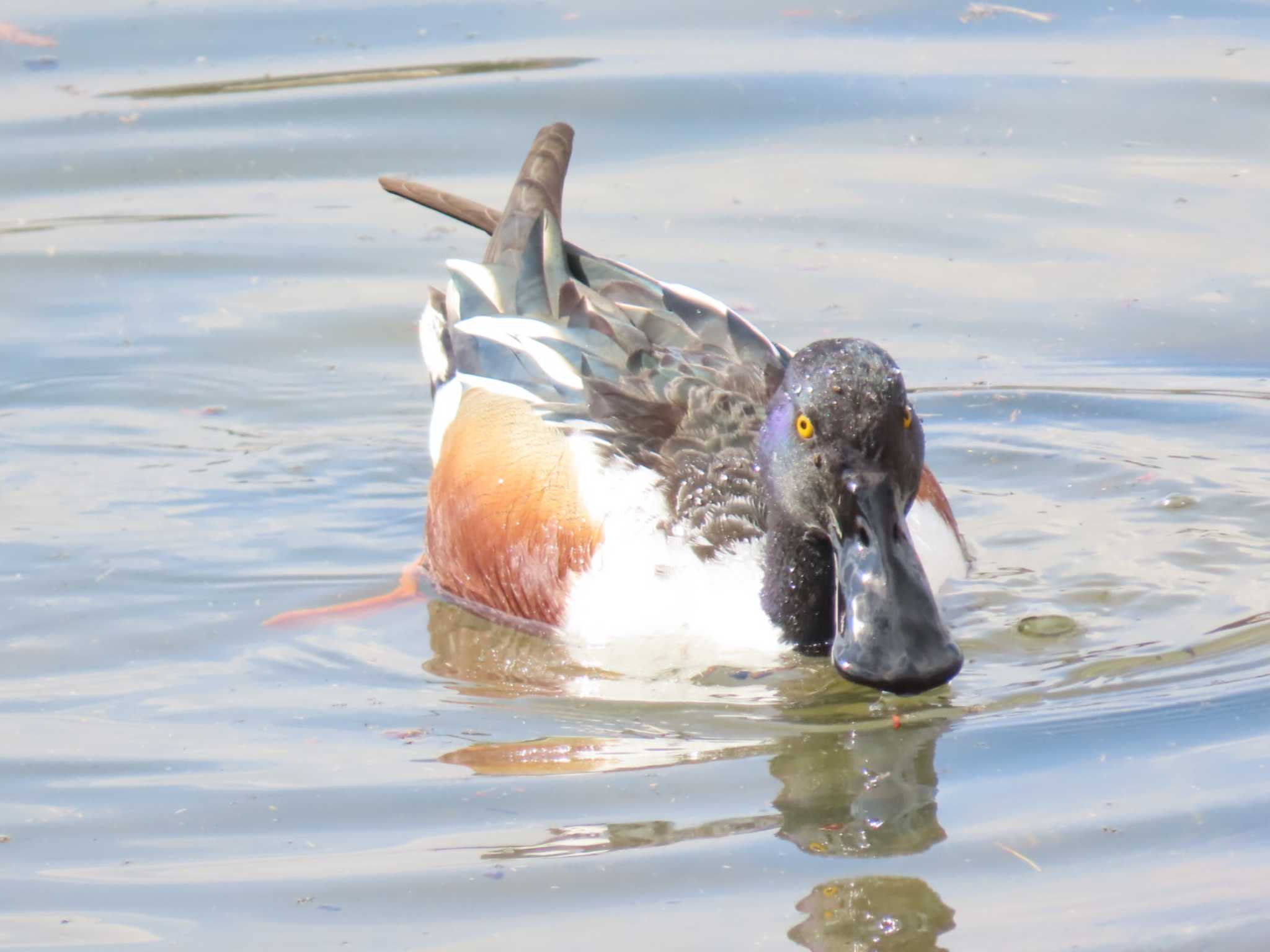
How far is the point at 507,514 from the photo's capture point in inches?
230

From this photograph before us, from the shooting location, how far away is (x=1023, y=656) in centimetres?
525

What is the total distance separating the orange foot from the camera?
5.83 metres

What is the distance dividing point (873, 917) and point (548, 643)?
194 cm

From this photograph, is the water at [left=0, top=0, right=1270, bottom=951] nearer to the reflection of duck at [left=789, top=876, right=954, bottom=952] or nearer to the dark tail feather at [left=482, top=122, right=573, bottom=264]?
the reflection of duck at [left=789, top=876, right=954, bottom=952]

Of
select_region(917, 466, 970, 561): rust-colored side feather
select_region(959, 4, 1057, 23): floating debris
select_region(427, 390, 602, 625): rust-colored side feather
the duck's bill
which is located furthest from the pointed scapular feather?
select_region(959, 4, 1057, 23): floating debris

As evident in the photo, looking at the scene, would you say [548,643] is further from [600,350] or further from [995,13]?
[995,13]

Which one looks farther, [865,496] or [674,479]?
[674,479]

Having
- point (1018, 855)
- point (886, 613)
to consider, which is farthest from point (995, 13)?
point (1018, 855)

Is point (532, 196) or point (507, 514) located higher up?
point (532, 196)

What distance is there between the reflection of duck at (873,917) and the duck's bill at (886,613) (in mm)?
731

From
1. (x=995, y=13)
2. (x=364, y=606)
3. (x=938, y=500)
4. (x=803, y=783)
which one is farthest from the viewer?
(x=995, y=13)

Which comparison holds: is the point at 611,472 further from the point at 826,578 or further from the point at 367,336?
the point at 367,336

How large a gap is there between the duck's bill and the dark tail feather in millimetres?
2233

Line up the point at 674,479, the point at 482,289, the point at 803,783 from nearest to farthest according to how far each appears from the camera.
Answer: the point at 803,783 < the point at 674,479 < the point at 482,289
